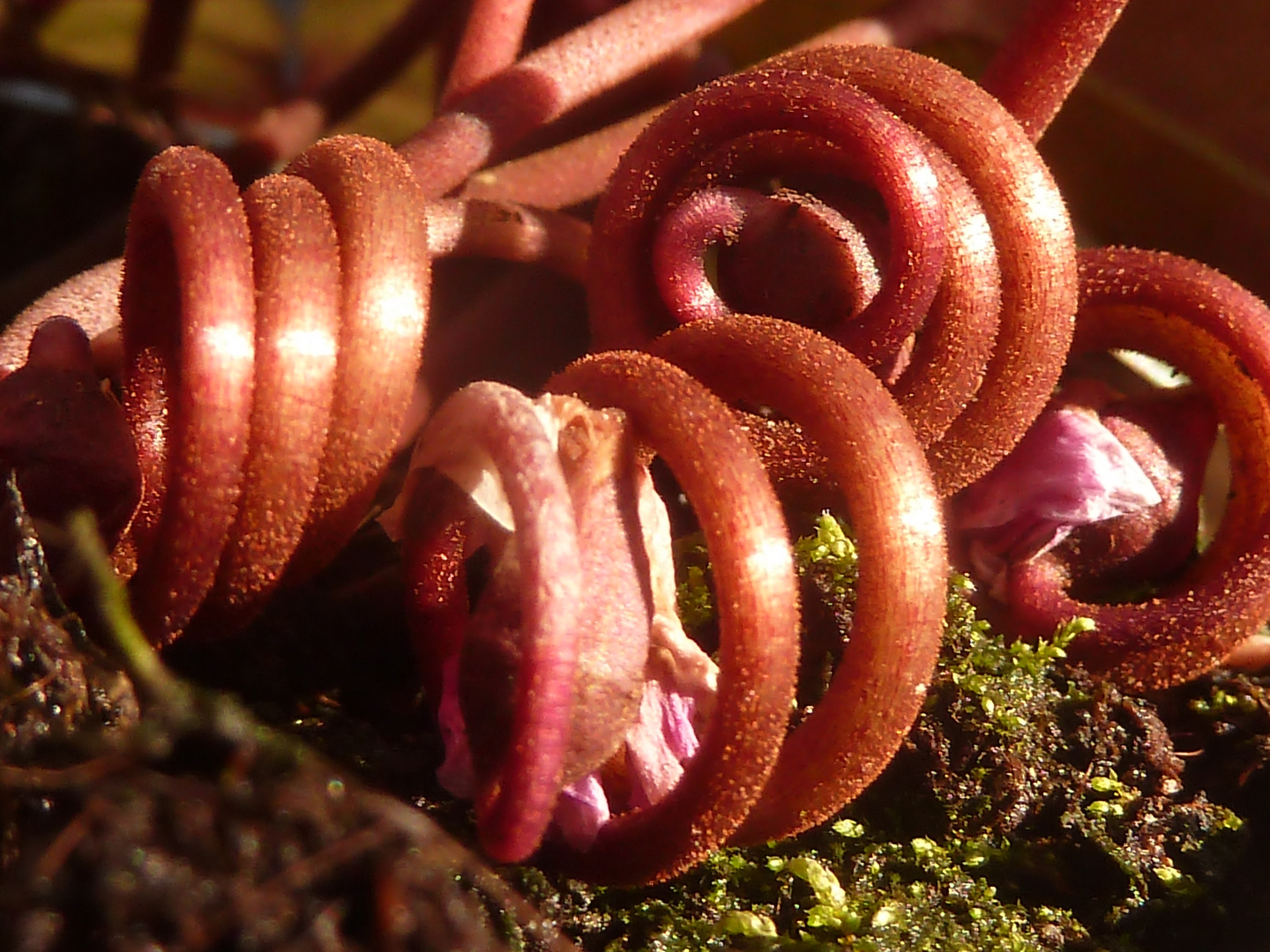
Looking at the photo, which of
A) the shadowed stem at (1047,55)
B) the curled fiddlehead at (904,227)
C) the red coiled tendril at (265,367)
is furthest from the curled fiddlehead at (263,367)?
the shadowed stem at (1047,55)

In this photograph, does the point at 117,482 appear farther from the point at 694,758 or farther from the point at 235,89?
the point at 235,89

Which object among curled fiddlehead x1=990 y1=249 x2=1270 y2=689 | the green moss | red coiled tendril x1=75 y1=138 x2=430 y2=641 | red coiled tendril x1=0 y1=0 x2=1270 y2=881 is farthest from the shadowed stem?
red coiled tendril x1=75 y1=138 x2=430 y2=641

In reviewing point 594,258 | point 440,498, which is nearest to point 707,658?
point 440,498

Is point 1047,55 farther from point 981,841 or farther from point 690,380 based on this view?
point 981,841

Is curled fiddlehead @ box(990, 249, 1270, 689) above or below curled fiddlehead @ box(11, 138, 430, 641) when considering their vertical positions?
above

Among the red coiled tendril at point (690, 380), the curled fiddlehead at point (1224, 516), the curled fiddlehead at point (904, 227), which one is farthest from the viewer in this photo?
the curled fiddlehead at point (1224, 516)

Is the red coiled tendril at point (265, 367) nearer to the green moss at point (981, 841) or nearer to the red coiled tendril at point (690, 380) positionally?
the red coiled tendril at point (690, 380)

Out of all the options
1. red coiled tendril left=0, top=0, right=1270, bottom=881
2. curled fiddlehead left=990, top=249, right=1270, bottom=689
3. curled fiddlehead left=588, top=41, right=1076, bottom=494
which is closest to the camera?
red coiled tendril left=0, top=0, right=1270, bottom=881

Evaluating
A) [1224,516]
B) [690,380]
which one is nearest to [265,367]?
[690,380]

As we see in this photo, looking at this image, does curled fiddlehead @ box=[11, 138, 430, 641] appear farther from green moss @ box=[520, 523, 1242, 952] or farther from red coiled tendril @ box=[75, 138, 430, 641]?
green moss @ box=[520, 523, 1242, 952]

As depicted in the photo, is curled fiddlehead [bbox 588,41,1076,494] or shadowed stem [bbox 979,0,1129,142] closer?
curled fiddlehead [bbox 588,41,1076,494]

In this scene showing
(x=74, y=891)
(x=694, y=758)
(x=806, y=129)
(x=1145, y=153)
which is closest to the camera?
(x=74, y=891)
